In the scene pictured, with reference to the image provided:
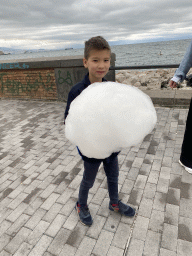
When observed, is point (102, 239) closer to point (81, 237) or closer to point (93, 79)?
point (81, 237)

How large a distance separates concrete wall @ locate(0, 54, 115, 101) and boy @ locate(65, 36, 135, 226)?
372 centimetres

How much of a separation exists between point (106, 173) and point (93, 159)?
1.13ft

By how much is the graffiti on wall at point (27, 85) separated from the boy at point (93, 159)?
4.76 m

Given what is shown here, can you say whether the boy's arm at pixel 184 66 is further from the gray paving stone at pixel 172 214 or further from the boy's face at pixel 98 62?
the gray paving stone at pixel 172 214

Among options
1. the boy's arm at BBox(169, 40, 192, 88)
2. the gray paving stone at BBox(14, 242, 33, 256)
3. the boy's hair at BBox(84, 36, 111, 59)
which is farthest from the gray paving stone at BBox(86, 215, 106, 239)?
the boy's arm at BBox(169, 40, 192, 88)

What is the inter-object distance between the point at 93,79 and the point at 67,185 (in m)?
1.59

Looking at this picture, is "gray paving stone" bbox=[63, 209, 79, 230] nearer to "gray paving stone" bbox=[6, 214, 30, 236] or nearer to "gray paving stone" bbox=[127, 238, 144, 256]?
"gray paving stone" bbox=[6, 214, 30, 236]

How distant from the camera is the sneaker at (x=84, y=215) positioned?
1.87 meters

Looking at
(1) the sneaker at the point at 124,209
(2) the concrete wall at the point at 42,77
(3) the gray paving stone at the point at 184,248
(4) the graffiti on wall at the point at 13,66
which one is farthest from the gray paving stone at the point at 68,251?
(4) the graffiti on wall at the point at 13,66

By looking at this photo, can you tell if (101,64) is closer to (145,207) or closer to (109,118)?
(109,118)

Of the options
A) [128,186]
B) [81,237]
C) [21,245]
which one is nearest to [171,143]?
[128,186]

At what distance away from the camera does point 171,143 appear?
10.8 ft

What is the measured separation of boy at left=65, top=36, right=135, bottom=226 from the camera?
1.48 metres

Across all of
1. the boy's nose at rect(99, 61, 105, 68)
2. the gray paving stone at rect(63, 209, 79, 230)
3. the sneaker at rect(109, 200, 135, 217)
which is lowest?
the gray paving stone at rect(63, 209, 79, 230)
